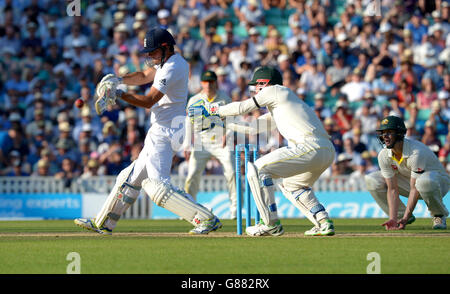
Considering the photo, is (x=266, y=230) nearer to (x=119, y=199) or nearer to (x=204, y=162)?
(x=119, y=199)

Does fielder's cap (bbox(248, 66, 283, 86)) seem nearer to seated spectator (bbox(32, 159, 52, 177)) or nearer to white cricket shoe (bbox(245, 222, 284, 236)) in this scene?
white cricket shoe (bbox(245, 222, 284, 236))

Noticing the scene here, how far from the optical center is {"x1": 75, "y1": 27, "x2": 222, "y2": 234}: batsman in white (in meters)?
9.05

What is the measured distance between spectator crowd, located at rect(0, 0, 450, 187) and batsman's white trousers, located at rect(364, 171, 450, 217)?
4.82m

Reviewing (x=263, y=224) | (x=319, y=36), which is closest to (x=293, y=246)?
(x=263, y=224)

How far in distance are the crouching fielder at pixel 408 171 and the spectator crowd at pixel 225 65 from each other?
18.2ft

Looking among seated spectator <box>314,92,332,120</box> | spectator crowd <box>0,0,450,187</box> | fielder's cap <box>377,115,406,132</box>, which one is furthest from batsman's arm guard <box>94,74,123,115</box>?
seated spectator <box>314,92,332,120</box>

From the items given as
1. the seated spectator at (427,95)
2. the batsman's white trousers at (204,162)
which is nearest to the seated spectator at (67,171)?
the batsman's white trousers at (204,162)

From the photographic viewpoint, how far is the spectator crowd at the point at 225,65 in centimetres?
1758

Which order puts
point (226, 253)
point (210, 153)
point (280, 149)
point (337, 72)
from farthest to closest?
1. point (337, 72)
2. point (210, 153)
3. point (280, 149)
4. point (226, 253)

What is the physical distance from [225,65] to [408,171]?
9.17 meters

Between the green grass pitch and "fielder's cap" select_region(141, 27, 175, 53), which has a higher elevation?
"fielder's cap" select_region(141, 27, 175, 53)

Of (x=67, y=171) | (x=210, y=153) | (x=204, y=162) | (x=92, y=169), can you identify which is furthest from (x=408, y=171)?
(x=67, y=171)

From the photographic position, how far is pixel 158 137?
30.5 feet
